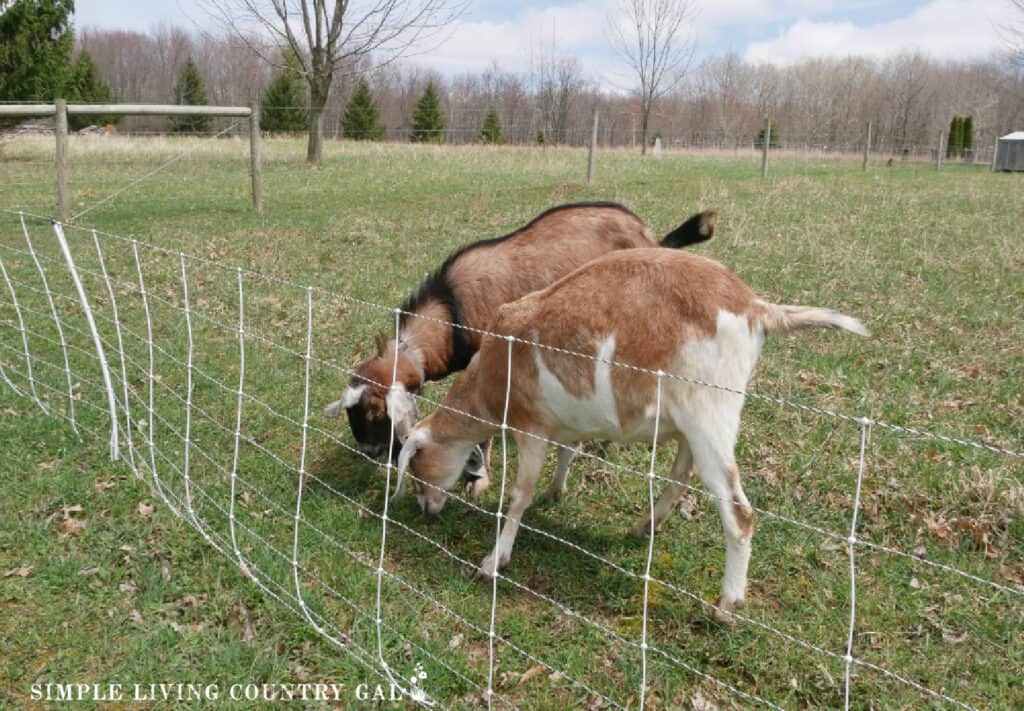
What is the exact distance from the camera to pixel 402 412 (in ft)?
15.1

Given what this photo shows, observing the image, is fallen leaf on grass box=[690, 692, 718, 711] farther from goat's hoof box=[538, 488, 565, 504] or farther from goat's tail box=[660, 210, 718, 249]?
goat's tail box=[660, 210, 718, 249]

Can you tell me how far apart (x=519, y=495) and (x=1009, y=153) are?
36.5 metres

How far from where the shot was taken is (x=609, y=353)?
136 inches

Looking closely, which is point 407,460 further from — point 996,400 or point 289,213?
point 289,213

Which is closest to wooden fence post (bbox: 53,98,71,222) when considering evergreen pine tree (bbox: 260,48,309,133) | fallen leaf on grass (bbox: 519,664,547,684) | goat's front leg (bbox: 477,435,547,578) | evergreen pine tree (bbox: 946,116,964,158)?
goat's front leg (bbox: 477,435,547,578)

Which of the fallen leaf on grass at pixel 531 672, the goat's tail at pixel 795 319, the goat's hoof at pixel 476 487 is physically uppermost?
the goat's tail at pixel 795 319

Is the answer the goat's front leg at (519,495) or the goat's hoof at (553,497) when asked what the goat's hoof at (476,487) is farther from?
the goat's front leg at (519,495)

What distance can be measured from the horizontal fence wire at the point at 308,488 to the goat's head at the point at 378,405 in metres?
0.13

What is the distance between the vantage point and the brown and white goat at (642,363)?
327 cm

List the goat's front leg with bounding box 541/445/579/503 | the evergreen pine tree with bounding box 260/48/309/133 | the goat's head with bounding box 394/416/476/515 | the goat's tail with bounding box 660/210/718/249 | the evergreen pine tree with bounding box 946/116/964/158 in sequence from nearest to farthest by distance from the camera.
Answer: the goat's head with bounding box 394/416/476/515 < the goat's front leg with bounding box 541/445/579/503 < the goat's tail with bounding box 660/210/718/249 < the evergreen pine tree with bounding box 946/116/964/158 < the evergreen pine tree with bounding box 260/48/309/133

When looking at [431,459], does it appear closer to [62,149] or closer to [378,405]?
[378,405]

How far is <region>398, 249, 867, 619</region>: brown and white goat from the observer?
3268 millimetres

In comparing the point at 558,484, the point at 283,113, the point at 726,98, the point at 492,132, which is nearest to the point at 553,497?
the point at 558,484

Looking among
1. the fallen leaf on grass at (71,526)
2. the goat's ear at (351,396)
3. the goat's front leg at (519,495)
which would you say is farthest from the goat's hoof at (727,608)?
the fallen leaf on grass at (71,526)
